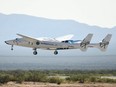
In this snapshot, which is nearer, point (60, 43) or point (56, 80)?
point (60, 43)

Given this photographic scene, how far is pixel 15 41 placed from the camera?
78562 mm

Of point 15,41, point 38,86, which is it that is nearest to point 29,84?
point 38,86

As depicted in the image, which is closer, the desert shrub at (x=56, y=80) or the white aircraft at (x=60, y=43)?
the white aircraft at (x=60, y=43)

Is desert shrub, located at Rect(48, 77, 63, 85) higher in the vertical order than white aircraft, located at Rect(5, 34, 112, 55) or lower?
lower

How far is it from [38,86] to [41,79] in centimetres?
776

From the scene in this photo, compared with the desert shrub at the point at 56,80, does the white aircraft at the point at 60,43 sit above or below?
above

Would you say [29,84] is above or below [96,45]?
below

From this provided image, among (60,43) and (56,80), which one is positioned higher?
(60,43)

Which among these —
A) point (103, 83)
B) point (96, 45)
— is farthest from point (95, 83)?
point (96, 45)

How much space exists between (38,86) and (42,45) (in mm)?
6921

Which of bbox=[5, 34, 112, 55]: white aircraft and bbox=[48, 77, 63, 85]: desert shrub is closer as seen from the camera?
bbox=[5, 34, 112, 55]: white aircraft

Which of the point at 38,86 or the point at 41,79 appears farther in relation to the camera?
the point at 41,79

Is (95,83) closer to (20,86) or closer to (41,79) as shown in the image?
(41,79)

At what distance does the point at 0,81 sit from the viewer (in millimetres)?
73562
